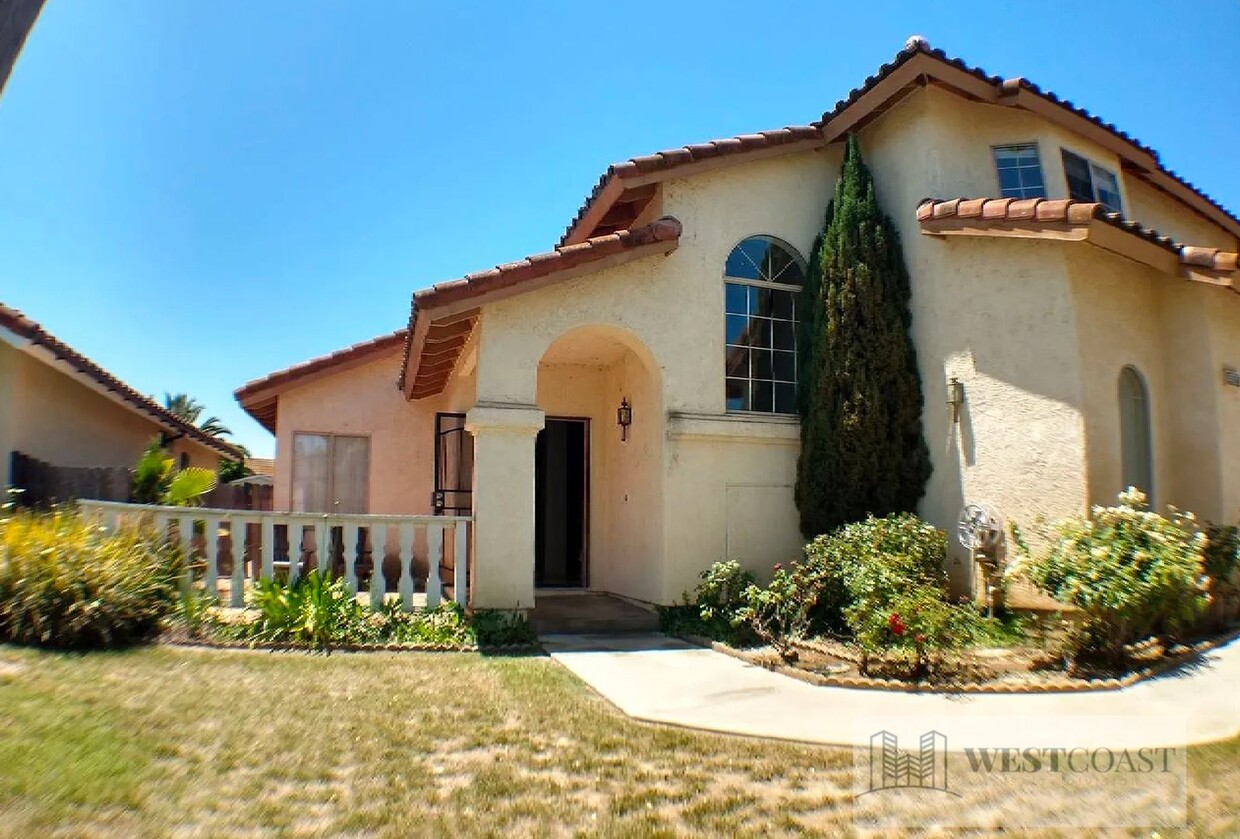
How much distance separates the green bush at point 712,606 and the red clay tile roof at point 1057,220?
15.7ft

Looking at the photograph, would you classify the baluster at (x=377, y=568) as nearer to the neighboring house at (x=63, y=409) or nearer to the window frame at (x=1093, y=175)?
the neighboring house at (x=63, y=409)

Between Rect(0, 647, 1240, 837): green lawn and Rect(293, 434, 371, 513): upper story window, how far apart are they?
7470 mm

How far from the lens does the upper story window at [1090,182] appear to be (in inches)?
407

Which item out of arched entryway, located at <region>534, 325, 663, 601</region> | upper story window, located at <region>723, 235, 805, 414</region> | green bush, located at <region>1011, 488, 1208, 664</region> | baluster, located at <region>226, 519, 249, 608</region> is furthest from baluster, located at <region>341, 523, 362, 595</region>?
green bush, located at <region>1011, 488, 1208, 664</region>

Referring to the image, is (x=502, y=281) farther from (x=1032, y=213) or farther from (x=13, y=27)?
(x=1032, y=213)

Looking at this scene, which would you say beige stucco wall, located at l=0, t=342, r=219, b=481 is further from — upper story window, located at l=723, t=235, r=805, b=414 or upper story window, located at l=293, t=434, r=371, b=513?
upper story window, located at l=723, t=235, r=805, b=414

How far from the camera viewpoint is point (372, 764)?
446 centimetres

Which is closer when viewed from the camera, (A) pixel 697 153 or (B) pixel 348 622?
(B) pixel 348 622

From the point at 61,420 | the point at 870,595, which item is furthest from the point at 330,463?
the point at 870,595

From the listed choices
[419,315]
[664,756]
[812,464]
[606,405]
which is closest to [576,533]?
[606,405]

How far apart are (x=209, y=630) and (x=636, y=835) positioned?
18.4 feet

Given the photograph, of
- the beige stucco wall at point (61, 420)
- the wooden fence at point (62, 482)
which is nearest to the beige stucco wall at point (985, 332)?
the wooden fence at point (62, 482)

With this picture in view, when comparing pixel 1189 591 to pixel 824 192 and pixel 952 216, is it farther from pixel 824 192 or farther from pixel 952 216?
pixel 824 192

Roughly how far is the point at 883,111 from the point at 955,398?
13.3ft
